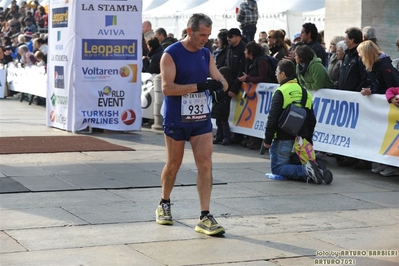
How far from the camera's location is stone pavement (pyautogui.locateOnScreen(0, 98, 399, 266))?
21.9ft

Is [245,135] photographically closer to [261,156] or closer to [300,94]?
[261,156]

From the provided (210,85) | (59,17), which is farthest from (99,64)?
(210,85)

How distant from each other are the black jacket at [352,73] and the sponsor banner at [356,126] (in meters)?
0.17

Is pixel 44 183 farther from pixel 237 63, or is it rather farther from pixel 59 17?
pixel 59 17

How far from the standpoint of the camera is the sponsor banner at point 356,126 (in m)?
10.9

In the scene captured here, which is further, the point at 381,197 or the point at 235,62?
the point at 235,62

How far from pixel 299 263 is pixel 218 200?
103 inches

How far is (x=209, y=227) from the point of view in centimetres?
732

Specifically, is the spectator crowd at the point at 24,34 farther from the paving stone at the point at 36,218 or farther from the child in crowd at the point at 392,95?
the paving stone at the point at 36,218

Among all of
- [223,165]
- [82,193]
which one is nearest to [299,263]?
[82,193]

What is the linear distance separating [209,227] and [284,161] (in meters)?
3.33

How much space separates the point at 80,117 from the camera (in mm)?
14664

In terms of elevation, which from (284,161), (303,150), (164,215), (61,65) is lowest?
(164,215)

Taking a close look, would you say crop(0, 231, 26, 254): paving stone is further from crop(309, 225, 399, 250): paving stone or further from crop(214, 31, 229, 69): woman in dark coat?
crop(214, 31, 229, 69): woman in dark coat
